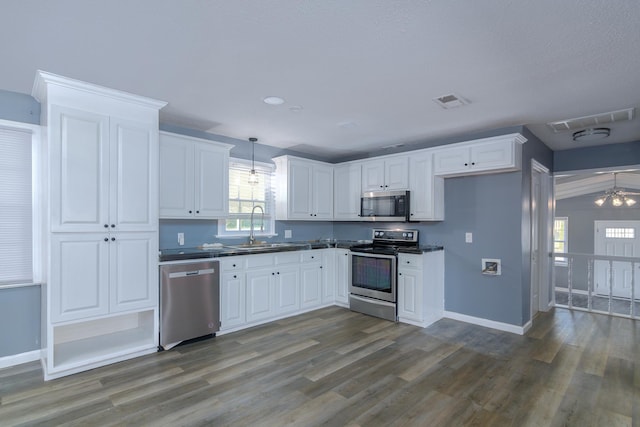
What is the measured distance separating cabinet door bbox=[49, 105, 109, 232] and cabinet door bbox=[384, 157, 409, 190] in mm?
3486

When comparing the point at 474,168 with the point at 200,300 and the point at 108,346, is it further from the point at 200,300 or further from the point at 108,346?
the point at 108,346

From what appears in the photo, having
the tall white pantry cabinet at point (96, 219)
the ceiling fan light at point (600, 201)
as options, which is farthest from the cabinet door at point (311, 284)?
the ceiling fan light at point (600, 201)

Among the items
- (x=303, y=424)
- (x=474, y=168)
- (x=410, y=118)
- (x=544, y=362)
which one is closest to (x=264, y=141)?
(x=410, y=118)

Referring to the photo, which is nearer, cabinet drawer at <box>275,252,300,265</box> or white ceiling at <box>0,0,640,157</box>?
white ceiling at <box>0,0,640,157</box>

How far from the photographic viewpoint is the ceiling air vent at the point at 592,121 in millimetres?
3411

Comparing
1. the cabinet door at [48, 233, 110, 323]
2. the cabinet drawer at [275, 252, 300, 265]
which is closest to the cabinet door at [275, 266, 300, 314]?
the cabinet drawer at [275, 252, 300, 265]

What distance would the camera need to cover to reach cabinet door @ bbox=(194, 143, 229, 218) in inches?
153

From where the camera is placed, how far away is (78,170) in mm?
2844

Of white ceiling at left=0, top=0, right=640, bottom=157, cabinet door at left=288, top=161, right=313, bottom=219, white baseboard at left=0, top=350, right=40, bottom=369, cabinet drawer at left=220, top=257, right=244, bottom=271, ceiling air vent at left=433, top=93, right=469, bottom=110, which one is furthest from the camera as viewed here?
cabinet door at left=288, top=161, right=313, bottom=219

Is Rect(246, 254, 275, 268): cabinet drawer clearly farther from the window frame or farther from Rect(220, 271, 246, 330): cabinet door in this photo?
the window frame

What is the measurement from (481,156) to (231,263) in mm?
3204

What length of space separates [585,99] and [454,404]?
2888 mm

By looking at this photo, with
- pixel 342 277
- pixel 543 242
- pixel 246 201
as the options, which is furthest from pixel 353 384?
pixel 543 242

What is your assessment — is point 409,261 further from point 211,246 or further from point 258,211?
point 211,246
